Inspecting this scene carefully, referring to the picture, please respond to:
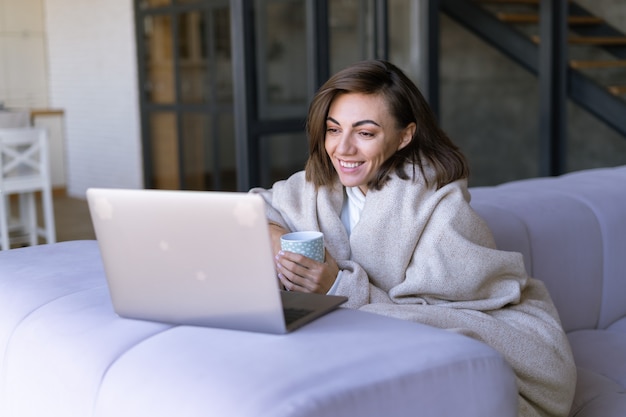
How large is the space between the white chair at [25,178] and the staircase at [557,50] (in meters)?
2.83

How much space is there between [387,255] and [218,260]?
2.33 ft

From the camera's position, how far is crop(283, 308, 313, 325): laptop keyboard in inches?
53.9

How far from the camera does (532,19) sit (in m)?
5.88

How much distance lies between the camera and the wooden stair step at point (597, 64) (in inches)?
199

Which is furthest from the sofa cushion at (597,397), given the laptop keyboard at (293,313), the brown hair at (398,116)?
the laptop keyboard at (293,313)

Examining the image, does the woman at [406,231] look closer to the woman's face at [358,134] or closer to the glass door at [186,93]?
the woman's face at [358,134]

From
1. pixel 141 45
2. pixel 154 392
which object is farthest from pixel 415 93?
pixel 141 45

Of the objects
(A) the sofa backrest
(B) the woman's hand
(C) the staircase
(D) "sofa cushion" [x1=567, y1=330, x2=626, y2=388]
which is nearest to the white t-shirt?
(B) the woman's hand

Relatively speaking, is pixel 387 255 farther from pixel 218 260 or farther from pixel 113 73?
pixel 113 73

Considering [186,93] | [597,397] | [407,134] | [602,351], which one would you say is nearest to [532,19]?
[186,93]

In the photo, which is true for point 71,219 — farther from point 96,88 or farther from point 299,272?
point 299,272

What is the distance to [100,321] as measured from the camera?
1.49 m

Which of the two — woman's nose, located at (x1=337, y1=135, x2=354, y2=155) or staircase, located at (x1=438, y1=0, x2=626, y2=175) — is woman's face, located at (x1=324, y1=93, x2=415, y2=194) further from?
staircase, located at (x1=438, y1=0, x2=626, y2=175)

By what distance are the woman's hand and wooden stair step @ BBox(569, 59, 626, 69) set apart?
3.71m
